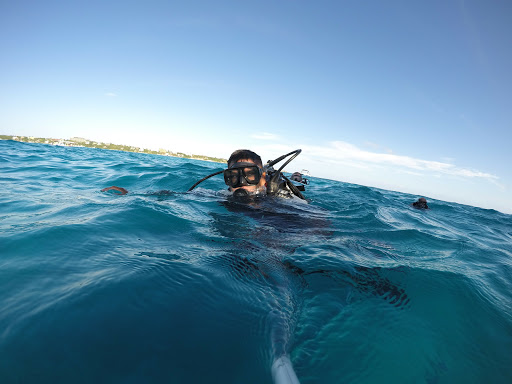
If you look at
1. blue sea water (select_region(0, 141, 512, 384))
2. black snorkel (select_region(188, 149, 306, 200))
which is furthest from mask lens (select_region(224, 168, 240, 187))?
blue sea water (select_region(0, 141, 512, 384))

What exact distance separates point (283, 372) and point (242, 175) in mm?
4110

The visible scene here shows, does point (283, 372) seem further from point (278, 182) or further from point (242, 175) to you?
point (278, 182)

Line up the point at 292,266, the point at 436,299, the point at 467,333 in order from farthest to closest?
the point at 292,266 < the point at 436,299 < the point at 467,333

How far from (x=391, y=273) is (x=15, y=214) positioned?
514cm

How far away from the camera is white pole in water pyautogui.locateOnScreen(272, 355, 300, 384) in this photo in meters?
0.99

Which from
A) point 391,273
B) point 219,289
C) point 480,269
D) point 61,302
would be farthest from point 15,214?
point 480,269

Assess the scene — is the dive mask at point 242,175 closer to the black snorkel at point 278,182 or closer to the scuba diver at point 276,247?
the scuba diver at point 276,247

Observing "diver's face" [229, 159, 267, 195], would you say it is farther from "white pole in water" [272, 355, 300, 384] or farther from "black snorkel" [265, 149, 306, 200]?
"white pole in water" [272, 355, 300, 384]

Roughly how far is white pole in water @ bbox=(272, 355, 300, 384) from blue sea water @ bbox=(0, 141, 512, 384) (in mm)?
88

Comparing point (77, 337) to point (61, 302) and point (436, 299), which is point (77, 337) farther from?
point (436, 299)

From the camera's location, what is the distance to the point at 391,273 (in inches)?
97.7

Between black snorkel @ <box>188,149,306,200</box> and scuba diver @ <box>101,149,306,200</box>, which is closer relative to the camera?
scuba diver @ <box>101,149,306,200</box>

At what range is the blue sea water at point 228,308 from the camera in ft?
3.79

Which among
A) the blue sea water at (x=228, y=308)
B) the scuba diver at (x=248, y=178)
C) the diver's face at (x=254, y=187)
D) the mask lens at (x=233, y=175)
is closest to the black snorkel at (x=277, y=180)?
the scuba diver at (x=248, y=178)
